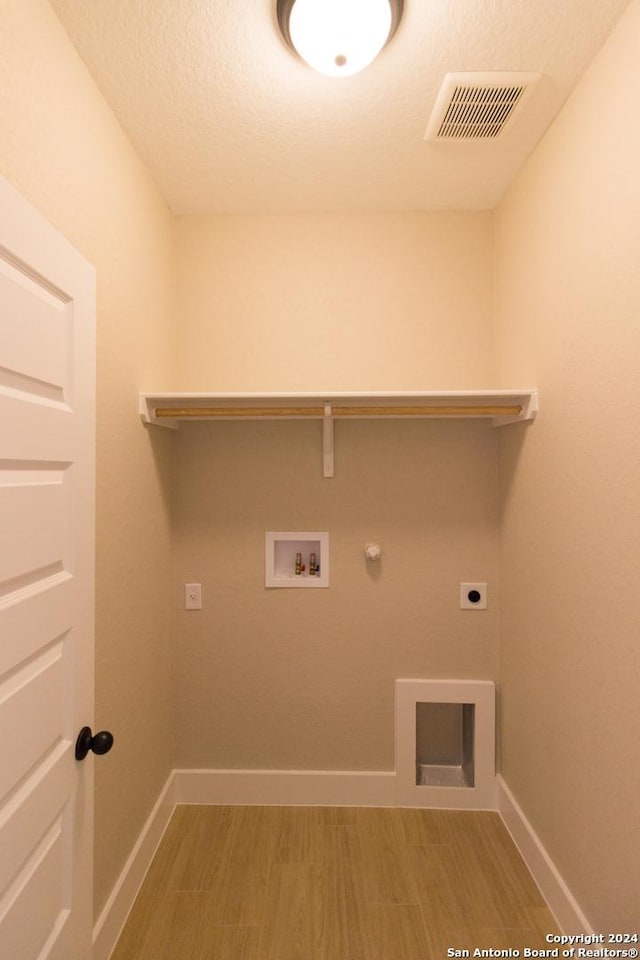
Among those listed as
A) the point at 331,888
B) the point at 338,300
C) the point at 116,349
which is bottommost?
the point at 331,888

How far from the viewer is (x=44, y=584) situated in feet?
3.35

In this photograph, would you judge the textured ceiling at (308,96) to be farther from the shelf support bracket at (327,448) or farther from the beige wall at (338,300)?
the shelf support bracket at (327,448)

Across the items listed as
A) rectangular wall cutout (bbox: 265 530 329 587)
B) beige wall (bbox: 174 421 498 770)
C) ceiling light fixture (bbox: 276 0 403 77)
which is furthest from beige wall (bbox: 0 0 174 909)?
ceiling light fixture (bbox: 276 0 403 77)

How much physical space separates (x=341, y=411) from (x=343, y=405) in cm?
4

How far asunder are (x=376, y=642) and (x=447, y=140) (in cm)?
198

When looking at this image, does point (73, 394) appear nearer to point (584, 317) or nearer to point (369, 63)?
point (369, 63)

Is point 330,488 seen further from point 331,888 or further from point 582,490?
point 331,888

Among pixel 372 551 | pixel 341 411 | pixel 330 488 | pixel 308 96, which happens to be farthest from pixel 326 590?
pixel 308 96

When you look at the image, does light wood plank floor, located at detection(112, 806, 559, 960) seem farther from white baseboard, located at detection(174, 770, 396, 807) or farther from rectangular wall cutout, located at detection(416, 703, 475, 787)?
rectangular wall cutout, located at detection(416, 703, 475, 787)

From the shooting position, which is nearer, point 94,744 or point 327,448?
point 94,744

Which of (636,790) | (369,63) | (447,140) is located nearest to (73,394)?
(369,63)

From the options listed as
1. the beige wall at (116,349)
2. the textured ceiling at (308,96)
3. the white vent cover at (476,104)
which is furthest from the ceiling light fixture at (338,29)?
the beige wall at (116,349)

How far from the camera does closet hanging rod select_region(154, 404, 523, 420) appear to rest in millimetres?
1884

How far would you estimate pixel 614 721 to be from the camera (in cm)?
133
